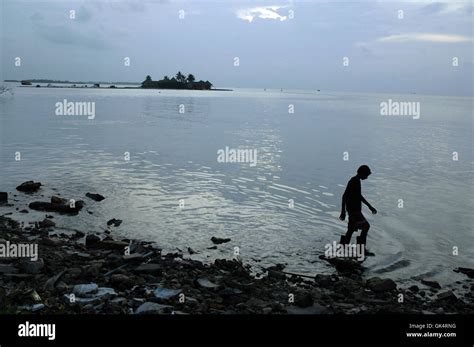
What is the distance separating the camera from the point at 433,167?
38.2m

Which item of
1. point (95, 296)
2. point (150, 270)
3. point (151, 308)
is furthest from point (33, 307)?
point (150, 270)

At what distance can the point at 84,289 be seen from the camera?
35.4 ft

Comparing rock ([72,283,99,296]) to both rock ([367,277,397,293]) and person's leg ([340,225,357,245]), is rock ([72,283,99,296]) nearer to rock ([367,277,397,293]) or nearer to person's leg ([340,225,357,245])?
rock ([367,277,397,293])

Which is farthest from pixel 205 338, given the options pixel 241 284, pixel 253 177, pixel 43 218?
pixel 253 177

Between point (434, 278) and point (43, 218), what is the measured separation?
15.2 metres

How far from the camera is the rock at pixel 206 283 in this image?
11.8m

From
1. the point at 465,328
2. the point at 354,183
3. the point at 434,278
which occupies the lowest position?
the point at 434,278

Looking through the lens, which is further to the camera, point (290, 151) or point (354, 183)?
point (290, 151)

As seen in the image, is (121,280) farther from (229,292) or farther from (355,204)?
(355,204)

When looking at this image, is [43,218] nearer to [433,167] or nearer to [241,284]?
[241,284]

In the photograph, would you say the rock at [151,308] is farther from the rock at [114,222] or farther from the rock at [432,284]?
the rock at [114,222]

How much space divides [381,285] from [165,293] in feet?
20.0

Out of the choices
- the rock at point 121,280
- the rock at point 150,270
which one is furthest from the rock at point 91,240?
the rock at point 121,280

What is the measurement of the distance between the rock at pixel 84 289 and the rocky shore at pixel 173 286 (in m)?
0.02
